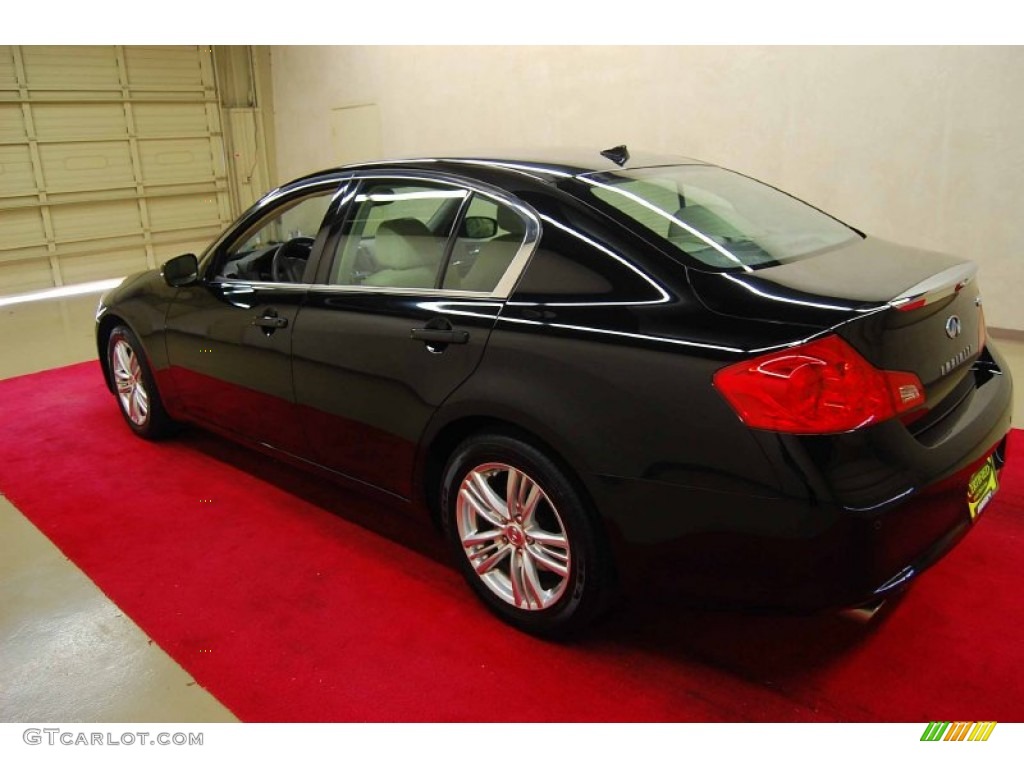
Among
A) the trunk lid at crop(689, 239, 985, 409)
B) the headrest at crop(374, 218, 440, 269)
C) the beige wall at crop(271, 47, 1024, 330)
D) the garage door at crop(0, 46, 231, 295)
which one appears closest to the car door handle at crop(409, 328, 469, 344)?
the headrest at crop(374, 218, 440, 269)

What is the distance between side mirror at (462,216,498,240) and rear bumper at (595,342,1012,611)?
0.81 m

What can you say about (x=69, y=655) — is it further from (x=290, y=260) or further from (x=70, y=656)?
(x=290, y=260)

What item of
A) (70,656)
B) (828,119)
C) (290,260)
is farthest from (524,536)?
(828,119)

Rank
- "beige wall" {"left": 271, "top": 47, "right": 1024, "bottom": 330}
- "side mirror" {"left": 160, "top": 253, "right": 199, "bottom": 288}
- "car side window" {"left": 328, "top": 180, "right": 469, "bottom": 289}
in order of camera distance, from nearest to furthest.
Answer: "car side window" {"left": 328, "top": 180, "right": 469, "bottom": 289} → "side mirror" {"left": 160, "top": 253, "right": 199, "bottom": 288} → "beige wall" {"left": 271, "top": 47, "right": 1024, "bottom": 330}

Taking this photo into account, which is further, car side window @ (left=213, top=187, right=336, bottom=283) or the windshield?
car side window @ (left=213, top=187, right=336, bottom=283)

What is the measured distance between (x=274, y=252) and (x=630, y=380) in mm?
1952

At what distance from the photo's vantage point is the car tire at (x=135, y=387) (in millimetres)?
3543

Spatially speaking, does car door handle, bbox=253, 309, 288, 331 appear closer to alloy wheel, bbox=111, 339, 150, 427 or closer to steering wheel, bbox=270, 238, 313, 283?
steering wheel, bbox=270, 238, 313, 283

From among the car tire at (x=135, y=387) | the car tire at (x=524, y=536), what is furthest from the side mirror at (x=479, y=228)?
the car tire at (x=135, y=387)

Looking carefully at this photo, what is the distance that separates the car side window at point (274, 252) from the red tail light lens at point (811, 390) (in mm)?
1770

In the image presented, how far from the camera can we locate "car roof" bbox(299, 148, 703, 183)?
7.45 ft

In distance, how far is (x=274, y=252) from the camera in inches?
→ 126

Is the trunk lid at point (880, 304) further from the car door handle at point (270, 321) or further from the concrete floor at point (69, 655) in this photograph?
the concrete floor at point (69, 655)

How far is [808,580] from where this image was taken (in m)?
1.64
